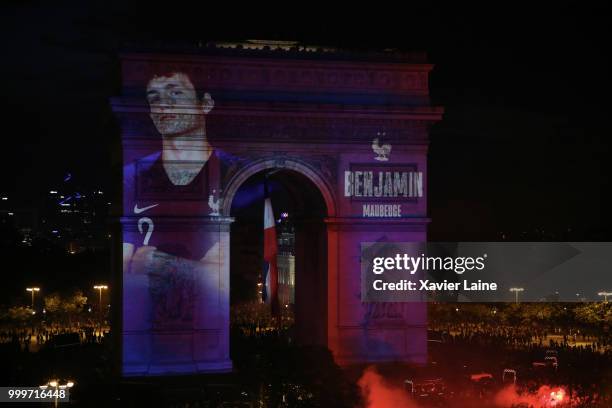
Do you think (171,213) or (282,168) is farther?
(282,168)

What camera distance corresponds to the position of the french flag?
1339 inches

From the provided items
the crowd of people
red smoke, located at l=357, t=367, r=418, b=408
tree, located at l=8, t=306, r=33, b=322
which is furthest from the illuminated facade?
tree, located at l=8, t=306, r=33, b=322

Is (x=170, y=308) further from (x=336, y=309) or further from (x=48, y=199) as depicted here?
(x=48, y=199)

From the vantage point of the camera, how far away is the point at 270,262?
34.1m

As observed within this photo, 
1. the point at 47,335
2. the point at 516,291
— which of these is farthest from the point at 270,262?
the point at 516,291

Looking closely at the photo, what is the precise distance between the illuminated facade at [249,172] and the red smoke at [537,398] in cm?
393

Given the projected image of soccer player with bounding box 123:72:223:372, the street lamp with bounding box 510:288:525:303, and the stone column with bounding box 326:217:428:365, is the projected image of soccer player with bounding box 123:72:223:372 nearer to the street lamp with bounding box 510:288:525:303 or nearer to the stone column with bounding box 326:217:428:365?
the stone column with bounding box 326:217:428:365

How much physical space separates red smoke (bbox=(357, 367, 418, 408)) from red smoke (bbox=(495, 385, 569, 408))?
262cm

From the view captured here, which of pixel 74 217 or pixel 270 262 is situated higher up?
pixel 74 217

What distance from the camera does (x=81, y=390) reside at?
2659 centimetres

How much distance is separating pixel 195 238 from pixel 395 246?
6.30m

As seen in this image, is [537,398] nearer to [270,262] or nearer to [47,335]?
[270,262]

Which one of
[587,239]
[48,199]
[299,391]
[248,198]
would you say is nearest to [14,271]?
[248,198]

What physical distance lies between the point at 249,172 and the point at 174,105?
9.88ft
